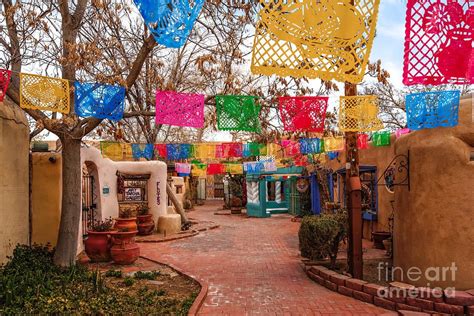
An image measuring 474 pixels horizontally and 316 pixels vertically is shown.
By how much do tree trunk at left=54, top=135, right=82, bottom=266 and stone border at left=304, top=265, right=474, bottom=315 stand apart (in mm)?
5180

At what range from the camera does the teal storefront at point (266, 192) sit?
75.8ft

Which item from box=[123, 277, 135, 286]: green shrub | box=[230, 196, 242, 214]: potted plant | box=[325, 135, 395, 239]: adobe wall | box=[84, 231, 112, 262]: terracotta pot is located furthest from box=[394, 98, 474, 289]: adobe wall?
box=[230, 196, 242, 214]: potted plant

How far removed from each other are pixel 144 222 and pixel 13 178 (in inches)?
284

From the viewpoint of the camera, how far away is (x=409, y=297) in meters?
6.02

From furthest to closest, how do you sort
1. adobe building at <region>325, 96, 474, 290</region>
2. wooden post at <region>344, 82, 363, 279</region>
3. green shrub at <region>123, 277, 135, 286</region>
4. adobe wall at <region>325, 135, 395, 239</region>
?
adobe wall at <region>325, 135, 395, 239</region>, green shrub at <region>123, 277, 135, 286</region>, wooden post at <region>344, 82, 363, 279</region>, adobe building at <region>325, 96, 474, 290</region>

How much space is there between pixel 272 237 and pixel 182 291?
746 cm

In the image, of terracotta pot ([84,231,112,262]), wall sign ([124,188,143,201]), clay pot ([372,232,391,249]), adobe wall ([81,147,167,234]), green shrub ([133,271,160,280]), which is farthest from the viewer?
wall sign ([124,188,143,201])

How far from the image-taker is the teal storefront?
909 inches

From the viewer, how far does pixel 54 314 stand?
5.65m

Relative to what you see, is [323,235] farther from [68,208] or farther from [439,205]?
[68,208]

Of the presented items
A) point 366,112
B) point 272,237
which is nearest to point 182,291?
point 366,112

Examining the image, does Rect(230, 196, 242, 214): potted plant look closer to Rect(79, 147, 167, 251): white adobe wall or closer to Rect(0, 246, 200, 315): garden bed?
Rect(79, 147, 167, 251): white adobe wall

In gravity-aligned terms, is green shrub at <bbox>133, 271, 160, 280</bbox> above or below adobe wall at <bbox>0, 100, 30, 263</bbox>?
below

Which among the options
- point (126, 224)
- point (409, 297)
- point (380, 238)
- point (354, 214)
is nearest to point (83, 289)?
point (126, 224)
